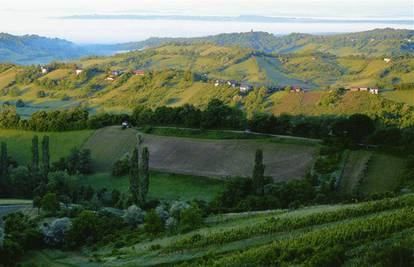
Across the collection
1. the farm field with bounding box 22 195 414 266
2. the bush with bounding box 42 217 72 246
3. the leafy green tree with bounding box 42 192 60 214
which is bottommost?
the leafy green tree with bounding box 42 192 60 214

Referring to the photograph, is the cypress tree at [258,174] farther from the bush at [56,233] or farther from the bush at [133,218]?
the bush at [56,233]

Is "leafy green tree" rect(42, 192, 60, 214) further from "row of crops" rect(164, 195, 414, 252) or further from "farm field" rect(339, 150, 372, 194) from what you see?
"farm field" rect(339, 150, 372, 194)

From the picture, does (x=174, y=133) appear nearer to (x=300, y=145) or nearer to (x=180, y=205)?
(x=300, y=145)

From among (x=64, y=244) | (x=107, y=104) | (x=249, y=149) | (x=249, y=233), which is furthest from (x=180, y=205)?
(x=107, y=104)

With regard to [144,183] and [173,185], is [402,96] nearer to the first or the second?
[173,185]

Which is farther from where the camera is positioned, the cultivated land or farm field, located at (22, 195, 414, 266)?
the cultivated land

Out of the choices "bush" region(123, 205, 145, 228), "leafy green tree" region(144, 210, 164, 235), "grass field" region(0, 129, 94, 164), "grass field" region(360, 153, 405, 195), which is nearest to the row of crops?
"leafy green tree" region(144, 210, 164, 235)
